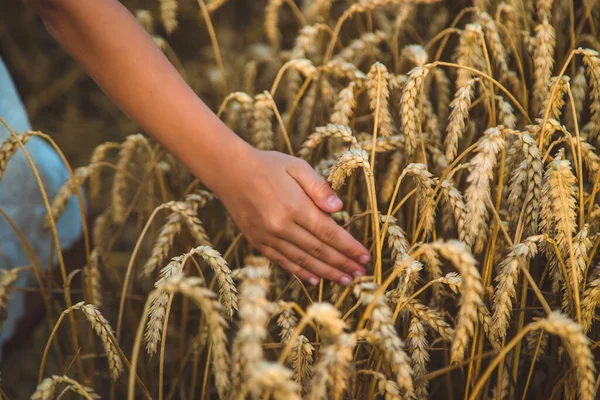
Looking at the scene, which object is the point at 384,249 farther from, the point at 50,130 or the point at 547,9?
the point at 50,130

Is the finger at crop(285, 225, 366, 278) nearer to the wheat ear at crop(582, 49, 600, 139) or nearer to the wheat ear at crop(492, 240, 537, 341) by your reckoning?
the wheat ear at crop(492, 240, 537, 341)

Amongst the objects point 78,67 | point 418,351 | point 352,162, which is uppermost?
point 78,67

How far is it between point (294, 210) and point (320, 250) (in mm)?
65

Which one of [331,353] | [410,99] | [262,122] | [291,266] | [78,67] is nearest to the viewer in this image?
[331,353]

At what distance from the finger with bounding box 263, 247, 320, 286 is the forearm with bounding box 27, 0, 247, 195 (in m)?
0.12

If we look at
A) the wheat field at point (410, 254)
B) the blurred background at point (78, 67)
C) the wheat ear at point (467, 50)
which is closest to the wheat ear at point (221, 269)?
the wheat field at point (410, 254)

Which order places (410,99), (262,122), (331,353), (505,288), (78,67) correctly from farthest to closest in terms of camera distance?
(78,67)
(262,122)
(410,99)
(505,288)
(331,353)

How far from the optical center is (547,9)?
928 millimetres

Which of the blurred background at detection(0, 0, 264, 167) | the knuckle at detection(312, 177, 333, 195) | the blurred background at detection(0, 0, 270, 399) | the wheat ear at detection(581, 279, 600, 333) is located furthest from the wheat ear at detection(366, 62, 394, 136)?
the blurred background at detection(0, 0, 264, 167)

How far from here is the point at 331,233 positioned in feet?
2.66

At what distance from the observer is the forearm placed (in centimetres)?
75

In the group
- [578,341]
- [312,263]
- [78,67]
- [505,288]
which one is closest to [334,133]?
[312,263]

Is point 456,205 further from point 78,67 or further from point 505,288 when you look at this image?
point 78,67

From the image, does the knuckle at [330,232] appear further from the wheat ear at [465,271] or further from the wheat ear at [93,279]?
the wheat ear at [93,279]
